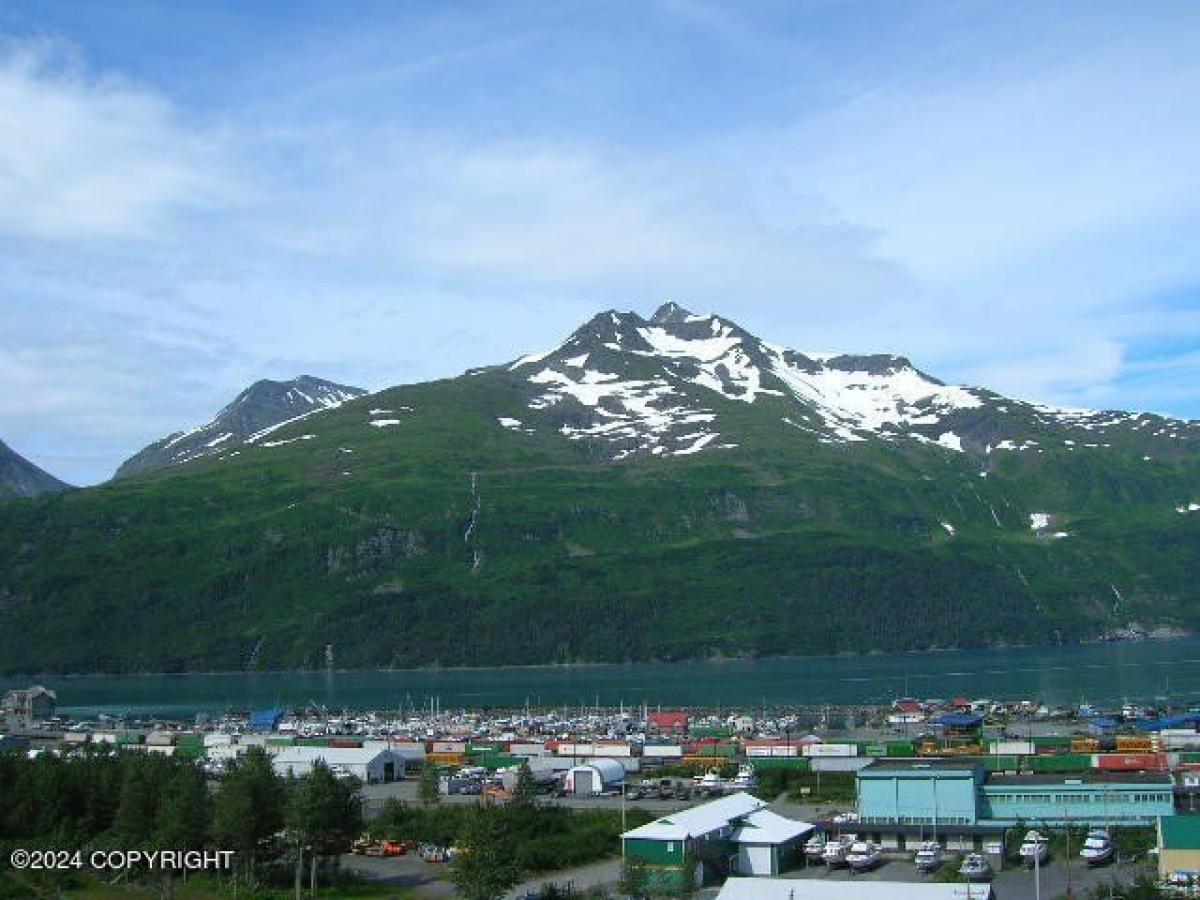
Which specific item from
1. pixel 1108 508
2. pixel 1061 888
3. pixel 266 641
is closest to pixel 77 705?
pixel 266 641

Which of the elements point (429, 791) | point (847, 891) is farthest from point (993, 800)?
point (429, 791)

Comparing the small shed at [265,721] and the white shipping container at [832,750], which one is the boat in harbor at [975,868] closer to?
the white shipping container at [832,750]

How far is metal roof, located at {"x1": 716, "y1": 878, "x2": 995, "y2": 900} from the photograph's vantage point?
25234 mm

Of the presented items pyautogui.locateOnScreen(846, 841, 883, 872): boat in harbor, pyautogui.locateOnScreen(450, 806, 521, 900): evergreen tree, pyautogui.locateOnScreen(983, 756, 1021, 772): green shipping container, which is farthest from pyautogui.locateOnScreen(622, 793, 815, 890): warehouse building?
pyautogui.locateOnScreen(983, 756, 1021, 772): green shipping container

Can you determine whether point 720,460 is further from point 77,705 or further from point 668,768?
point 668,768

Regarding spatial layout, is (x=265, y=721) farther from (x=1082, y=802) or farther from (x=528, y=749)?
(x=1082, y=802)

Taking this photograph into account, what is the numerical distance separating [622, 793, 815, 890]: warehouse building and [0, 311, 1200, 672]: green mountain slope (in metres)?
101

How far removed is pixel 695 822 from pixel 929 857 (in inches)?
207

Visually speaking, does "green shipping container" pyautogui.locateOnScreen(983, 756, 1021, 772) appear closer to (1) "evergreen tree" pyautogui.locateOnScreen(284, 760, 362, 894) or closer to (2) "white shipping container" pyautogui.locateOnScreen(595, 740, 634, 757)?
(2) "white shipping container" pyautogui.locateOnScreen(595, 740, 634, 757)

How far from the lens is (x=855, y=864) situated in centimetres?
3173

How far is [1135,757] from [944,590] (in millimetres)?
110267

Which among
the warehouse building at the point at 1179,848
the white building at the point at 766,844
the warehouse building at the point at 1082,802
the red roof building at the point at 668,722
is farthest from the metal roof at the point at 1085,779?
the red roof building at the point at 668,722

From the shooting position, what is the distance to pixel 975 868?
30297 millimetres

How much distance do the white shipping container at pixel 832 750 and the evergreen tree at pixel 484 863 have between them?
2744 cm
